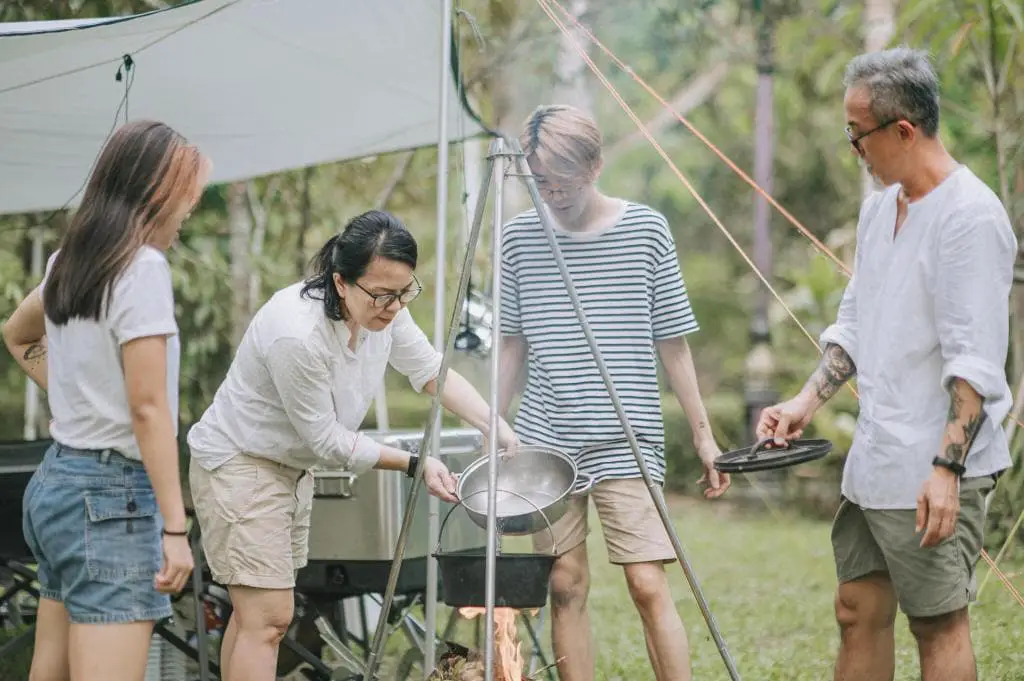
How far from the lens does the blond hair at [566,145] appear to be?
355 cm

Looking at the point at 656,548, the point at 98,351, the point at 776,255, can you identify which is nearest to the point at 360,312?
the point at 98,351

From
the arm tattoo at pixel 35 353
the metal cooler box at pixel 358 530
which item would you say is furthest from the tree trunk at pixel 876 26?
the arm tattoo at pixel 35 353

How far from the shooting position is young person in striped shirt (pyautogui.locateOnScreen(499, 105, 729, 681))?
3.54m

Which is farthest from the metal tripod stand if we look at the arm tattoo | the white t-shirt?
the arm tattoo

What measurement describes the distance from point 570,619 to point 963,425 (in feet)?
4.10

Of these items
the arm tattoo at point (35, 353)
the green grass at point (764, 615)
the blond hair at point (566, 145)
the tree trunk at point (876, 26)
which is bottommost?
the green grass at point (764, 615)

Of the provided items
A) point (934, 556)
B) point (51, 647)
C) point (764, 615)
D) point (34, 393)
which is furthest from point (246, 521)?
point (34, 393)

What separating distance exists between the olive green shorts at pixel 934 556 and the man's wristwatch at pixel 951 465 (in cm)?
11

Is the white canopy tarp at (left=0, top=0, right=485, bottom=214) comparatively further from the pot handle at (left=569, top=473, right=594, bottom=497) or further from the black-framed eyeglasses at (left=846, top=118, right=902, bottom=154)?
the black-framed eyeglasses at (left=846, top=118, right=902, bottom=154)

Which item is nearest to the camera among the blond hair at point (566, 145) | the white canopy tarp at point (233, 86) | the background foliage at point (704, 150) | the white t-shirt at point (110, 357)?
the white t-shirt at point (110, 357)

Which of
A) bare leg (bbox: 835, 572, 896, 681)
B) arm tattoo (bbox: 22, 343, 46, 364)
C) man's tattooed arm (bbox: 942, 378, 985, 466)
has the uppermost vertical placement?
arm tattoo (bbox: 22, 343, 46, 364)

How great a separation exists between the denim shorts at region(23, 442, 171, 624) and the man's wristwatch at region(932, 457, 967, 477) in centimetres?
157

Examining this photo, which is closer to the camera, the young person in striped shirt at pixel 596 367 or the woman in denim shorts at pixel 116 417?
the woman in denim shorts at pixel 116 417

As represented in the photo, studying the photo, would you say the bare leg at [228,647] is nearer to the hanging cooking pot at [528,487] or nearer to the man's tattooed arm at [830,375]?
the hanging cooking pot at [528,487]
